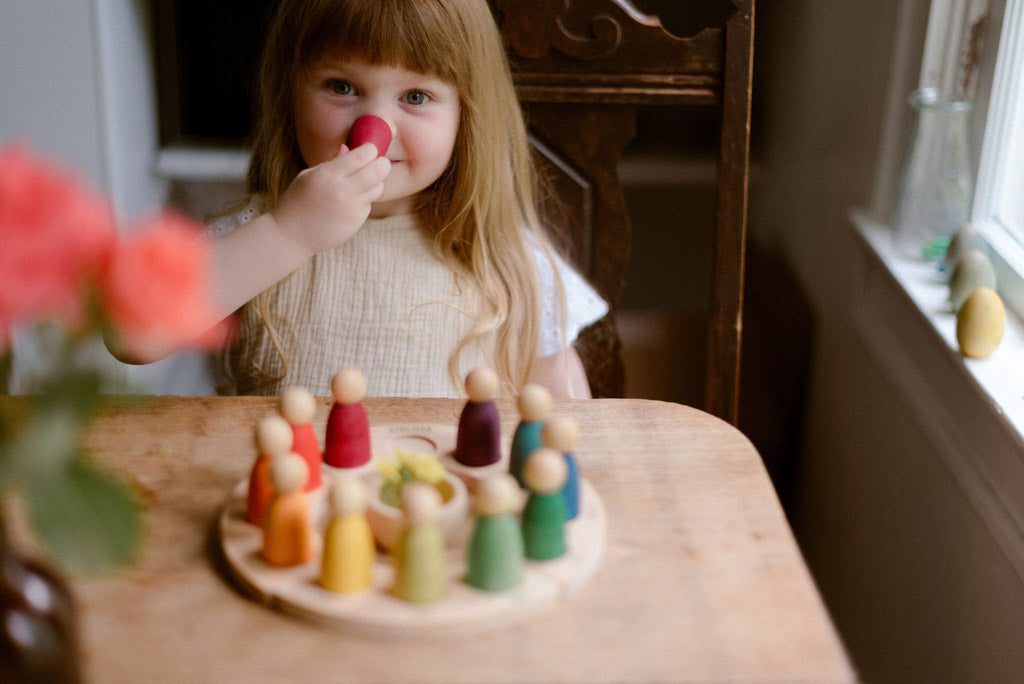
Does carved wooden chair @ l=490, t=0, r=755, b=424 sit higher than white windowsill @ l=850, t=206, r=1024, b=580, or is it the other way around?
carved wooden chair @ l=490, t=0, r=755, b=424

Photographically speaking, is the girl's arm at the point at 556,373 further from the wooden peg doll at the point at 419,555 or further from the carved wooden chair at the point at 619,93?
the wooden peg doll at the point at 419,555

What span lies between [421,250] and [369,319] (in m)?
0.09

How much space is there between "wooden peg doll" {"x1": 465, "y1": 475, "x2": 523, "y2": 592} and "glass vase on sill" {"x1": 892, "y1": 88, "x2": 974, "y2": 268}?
0.85 m

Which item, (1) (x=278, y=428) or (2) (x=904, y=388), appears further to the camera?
(2) (x=904, y=388)

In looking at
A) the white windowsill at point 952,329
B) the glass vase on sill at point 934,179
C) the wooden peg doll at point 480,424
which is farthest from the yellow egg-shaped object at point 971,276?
the wooden peg doll at point 480,424

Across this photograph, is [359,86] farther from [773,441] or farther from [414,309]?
[773,441]

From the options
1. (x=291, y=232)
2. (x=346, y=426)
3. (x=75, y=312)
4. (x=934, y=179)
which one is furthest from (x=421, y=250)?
(x=75, y=312)

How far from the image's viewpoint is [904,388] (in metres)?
1.24

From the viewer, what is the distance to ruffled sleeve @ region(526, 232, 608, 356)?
123 cm

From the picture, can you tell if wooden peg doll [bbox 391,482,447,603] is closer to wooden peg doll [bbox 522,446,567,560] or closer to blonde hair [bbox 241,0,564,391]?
wooden peg doll [bbox 522,446,567,560]

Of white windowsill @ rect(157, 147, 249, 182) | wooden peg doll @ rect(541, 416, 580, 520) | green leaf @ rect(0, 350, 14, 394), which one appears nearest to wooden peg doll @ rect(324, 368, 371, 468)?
wooden peg doll @ rect(541, 416, 580, 520)

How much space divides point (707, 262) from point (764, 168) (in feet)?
0.69

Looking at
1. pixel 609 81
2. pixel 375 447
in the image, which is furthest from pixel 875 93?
pixel 375 447

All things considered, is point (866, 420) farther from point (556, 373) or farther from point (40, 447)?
point (40, 447)
